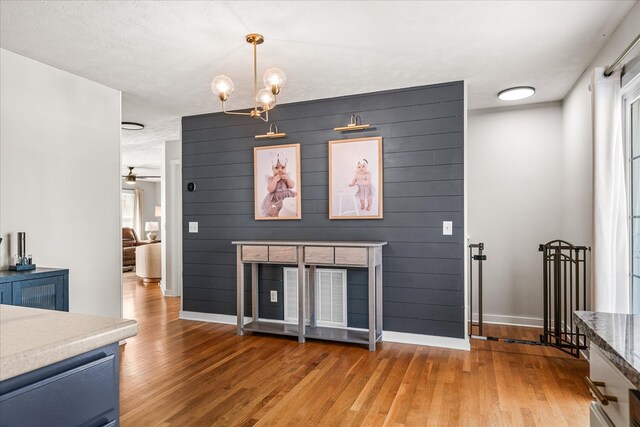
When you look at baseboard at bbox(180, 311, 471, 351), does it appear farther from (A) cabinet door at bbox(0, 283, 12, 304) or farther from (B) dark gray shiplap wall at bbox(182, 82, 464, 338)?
(A) cabinet door at bbox(0, 283, 12, 304)

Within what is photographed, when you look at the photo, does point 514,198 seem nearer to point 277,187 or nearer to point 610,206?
point 610,206

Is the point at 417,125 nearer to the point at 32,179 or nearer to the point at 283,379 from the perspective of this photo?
the point at 283,379

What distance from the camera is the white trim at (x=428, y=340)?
356cm

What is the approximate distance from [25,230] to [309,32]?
259 cm

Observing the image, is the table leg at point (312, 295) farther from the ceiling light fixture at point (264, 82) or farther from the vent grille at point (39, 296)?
the vent grille at point (39, 296)

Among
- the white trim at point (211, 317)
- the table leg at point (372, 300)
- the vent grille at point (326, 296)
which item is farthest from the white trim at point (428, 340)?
the white trim at point (211, 317)

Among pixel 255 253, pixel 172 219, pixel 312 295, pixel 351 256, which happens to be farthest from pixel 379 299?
pixel 172 219

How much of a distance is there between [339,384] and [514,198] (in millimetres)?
2913

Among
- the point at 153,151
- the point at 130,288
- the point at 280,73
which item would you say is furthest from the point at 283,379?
the point at 153,151

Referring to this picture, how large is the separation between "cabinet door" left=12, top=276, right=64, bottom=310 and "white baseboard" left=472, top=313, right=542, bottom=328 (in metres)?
4.06

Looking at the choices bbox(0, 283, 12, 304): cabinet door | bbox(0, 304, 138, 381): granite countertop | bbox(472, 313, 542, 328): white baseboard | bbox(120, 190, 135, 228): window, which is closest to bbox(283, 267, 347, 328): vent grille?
bbox(472, 313, 542, 328): white baseboard

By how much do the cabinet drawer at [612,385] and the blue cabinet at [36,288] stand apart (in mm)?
3101

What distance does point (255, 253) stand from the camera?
154 inches

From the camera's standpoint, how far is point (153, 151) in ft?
23.7
